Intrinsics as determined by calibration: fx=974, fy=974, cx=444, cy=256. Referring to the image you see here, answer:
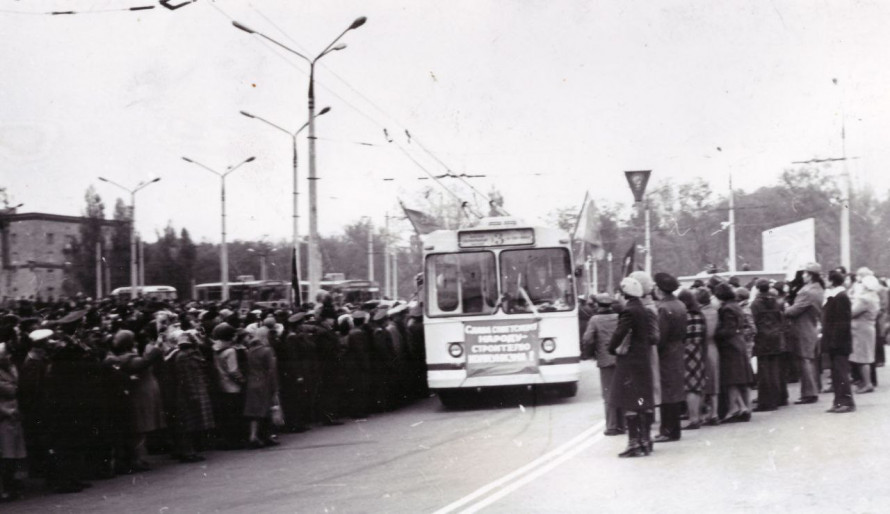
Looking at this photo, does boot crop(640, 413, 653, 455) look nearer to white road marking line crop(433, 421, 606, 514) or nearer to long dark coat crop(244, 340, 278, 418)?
white road marking line crop(433, 421, 606, 514)

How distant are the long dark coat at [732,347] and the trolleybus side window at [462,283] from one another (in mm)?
3919

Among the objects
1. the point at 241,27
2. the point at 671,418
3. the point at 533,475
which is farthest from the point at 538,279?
the point at 241,27

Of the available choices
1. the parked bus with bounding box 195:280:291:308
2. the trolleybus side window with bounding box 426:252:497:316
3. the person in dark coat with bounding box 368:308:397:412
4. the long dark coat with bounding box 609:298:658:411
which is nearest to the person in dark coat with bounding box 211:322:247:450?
the person in dark coat with bounding box 368:308:397:412

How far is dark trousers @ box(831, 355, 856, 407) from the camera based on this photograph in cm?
1169

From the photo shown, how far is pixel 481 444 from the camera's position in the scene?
1101 centimetres

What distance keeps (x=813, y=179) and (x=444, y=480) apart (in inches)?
1357

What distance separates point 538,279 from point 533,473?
6.27 meters

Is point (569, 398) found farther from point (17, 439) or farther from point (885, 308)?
point (17, 439)

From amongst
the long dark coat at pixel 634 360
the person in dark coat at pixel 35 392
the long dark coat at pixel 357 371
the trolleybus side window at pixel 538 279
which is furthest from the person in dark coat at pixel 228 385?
the long dark coat at pixel 634 360

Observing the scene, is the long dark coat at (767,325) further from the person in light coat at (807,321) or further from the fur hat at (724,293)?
the fur hat at (724,293)

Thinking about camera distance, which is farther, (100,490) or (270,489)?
(100,490)

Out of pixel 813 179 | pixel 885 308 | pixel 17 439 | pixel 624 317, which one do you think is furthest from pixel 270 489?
pixel 813 179

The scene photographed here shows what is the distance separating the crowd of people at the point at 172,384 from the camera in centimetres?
944

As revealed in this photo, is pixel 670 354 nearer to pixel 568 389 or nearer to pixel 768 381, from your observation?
pixel 768 381
